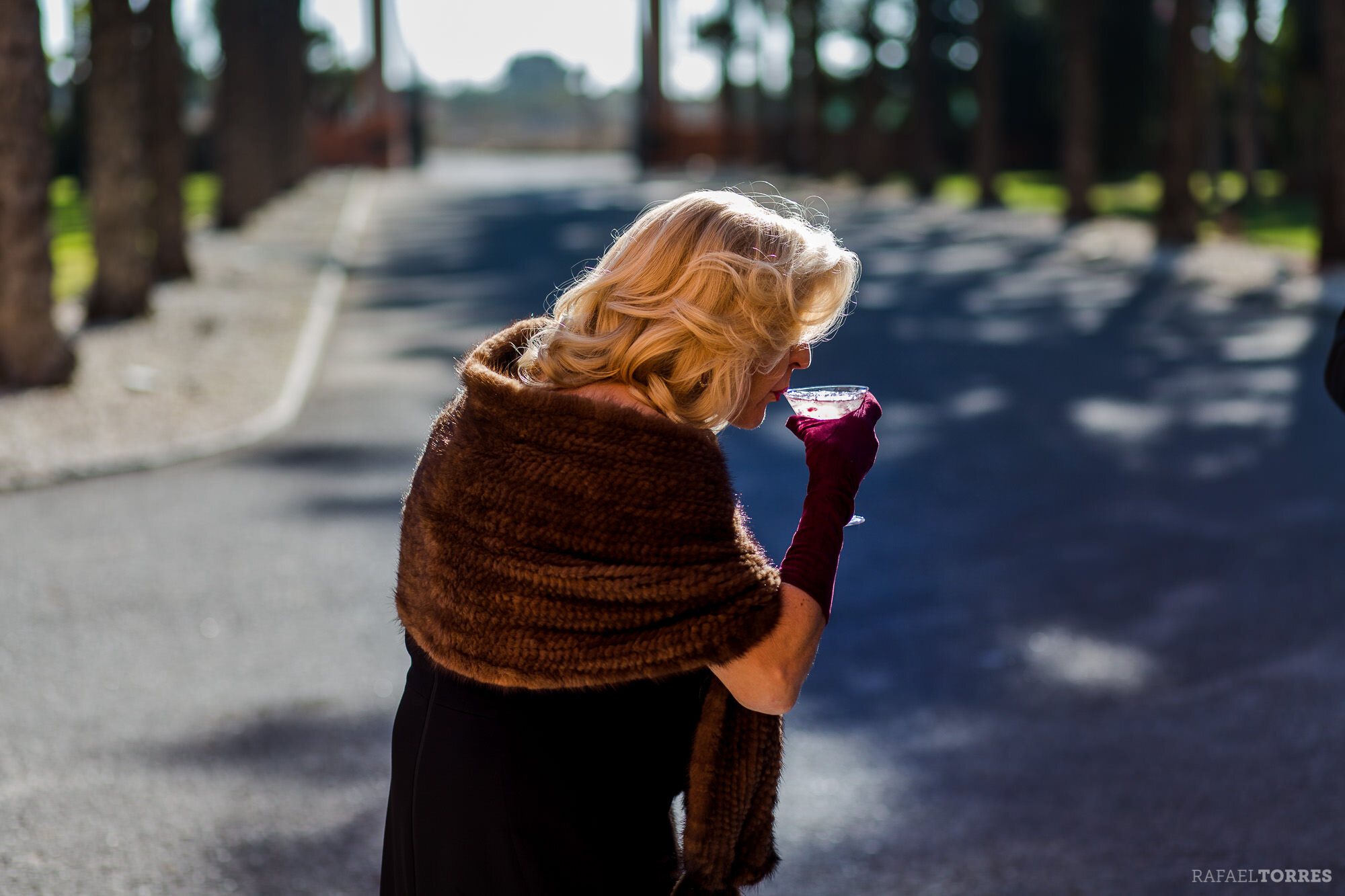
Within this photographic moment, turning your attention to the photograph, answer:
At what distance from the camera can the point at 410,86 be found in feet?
180

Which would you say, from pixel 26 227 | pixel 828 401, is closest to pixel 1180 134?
pixel 26 227

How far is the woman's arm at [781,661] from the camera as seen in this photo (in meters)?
2.02

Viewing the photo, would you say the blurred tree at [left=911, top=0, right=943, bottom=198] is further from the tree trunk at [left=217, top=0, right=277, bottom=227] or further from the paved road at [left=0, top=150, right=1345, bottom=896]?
the paved road at [left=0, top=150, right=1345, bottom=896]

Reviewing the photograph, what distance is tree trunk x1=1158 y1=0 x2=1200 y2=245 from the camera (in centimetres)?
1964

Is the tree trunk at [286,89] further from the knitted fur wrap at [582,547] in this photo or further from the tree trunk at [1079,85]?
the knitted fur wrap at [582,547]

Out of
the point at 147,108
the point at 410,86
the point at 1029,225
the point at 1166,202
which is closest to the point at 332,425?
the point at 147,108

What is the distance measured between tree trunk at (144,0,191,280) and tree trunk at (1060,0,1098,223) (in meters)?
14.4

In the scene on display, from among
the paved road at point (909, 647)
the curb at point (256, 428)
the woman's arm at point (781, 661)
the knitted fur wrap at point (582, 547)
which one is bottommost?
the curb at point (256, 428)

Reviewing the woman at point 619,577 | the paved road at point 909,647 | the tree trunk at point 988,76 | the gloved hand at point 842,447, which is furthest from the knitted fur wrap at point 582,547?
the tree trunk at point 988,76

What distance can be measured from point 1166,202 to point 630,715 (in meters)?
20.3

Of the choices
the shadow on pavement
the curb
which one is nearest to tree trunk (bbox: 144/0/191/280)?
the curb

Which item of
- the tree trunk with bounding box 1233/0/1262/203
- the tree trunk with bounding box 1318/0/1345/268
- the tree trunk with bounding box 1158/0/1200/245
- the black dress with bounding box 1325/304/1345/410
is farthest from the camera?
the tree trunk with bounding box 1233/0/1262/203

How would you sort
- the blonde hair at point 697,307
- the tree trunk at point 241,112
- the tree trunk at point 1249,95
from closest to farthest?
1. the blonde hair at point 697,307
2. the tree trunk at point 241,112
3. the tree trunk at point 1249,95

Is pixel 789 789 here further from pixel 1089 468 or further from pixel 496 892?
pixel 1089 468
